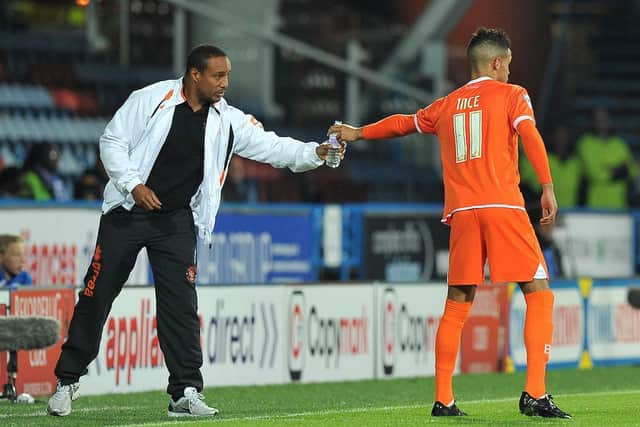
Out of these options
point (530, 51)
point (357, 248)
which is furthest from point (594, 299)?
point (530, 51)

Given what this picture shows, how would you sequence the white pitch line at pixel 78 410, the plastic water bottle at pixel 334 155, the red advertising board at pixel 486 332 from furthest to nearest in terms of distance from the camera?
the red advertising board at pixel 486 332, the white pitch line at pixel 78 410, the plastic water bottle at pixel 334 155

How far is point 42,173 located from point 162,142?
6.52 m

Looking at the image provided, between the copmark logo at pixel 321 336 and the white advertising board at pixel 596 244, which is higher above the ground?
the white advertising board at pixel 596 244

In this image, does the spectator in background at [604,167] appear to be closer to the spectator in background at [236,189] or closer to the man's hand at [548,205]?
the spectator in background at [236,189]

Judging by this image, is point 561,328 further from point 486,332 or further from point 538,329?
point 538,329

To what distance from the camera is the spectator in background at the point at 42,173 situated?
15.4 meters

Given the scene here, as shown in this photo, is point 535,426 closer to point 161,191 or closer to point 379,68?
point 161,191

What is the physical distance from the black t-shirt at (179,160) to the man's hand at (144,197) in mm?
297

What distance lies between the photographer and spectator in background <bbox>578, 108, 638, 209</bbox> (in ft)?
68.4

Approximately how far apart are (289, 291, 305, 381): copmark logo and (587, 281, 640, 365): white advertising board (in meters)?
4.04

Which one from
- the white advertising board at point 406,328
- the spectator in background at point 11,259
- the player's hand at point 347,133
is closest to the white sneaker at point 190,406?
the player's hand at point 347,133

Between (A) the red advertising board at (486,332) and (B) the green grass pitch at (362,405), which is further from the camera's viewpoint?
(A) the red advertising board at (486,332)

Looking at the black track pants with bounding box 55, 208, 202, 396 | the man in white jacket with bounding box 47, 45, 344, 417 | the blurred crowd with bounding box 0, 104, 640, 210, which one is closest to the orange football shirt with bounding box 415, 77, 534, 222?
the man in white jacket with bounding box 47, 45, 344, 417

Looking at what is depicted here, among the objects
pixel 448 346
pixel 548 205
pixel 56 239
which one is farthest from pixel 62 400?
pixel 56 239
